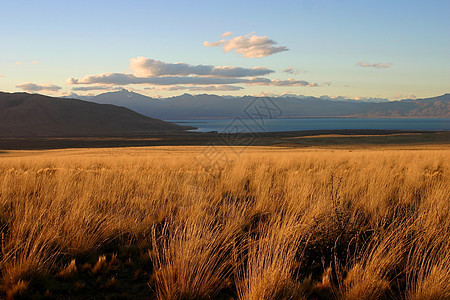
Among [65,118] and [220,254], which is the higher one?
[65,118]

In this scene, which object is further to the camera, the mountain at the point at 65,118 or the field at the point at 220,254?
the mountain at the point at 65,118

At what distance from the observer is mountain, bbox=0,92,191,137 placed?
10050 cm

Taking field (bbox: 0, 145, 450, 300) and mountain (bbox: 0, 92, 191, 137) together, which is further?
mountain (bbox: 0, 92, 191, 137)

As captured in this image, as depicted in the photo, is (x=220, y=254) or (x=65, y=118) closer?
(x=220, y=254)

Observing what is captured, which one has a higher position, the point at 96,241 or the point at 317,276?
the point at 96,241

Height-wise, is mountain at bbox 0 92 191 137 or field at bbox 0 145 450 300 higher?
mountain at bbox 0 92 191 137

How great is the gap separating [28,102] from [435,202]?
14060 centimetres

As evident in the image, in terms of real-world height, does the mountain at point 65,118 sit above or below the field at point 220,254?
above

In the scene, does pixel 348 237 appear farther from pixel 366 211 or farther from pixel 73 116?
pixel 73 116

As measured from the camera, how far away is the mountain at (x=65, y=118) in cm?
10050

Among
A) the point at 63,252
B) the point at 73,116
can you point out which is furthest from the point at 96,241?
the point at 73,116

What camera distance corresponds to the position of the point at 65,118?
4449 inches

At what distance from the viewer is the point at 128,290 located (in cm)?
333

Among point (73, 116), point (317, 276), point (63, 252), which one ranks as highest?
point (73, 116)
